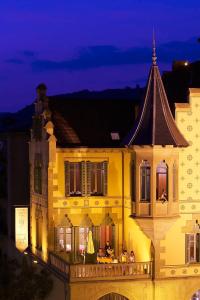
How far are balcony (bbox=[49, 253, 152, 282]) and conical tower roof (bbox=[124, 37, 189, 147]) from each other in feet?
21.7

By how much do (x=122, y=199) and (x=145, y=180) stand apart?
3775 millimetres

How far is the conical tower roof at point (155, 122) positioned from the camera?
1730 inches

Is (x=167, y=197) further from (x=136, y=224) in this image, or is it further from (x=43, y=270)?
(x=43, y=270)

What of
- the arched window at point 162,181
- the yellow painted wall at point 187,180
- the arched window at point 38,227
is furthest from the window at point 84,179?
the yellow painted wall at point 187,180

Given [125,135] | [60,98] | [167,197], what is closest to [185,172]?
[167,197]

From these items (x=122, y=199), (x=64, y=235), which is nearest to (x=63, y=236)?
(x=64, y=235)

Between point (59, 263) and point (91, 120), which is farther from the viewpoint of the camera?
point (91, 120)

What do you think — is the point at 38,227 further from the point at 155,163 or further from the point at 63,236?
the point at 155,163

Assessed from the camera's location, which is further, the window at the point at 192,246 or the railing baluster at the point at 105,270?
the window at the point at 192,246

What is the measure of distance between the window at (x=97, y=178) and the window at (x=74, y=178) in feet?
1.28

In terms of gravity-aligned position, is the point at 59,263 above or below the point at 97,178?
below

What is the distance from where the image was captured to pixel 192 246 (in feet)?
149

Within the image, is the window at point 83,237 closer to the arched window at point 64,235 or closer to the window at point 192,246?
the arched window at point 64,235

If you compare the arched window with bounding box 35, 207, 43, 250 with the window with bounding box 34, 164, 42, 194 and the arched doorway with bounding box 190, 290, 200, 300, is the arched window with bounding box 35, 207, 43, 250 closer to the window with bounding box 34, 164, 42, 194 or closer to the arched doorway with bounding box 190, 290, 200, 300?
the window with bounding box 34, 164, 42, 194
